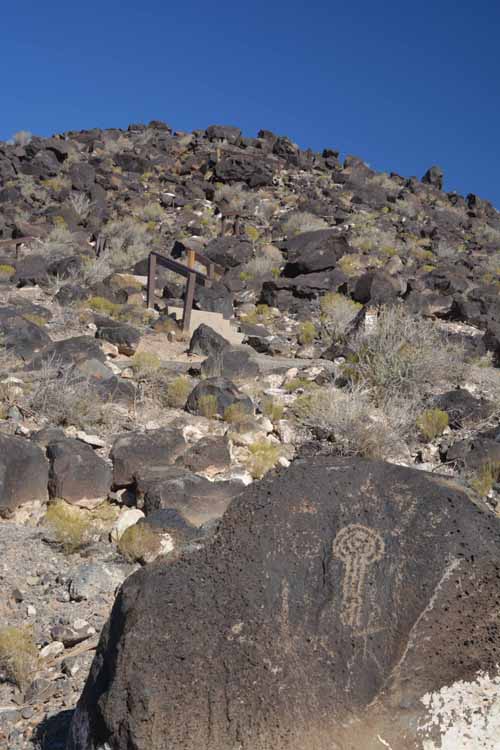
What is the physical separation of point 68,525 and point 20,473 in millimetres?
1038

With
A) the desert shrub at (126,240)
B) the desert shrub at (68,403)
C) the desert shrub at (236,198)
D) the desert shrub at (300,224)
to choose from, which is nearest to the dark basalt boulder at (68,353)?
the desert shrub at (68,403)

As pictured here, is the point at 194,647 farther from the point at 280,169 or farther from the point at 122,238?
the point at 280,169

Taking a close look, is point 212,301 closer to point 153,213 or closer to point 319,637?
point 153,213

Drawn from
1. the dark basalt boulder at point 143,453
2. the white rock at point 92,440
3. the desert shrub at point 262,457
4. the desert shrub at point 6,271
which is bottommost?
the white rock at point 92,440

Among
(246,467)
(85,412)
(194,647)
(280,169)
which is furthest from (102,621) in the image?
(280,169)

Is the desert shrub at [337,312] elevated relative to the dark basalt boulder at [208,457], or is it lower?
elevated

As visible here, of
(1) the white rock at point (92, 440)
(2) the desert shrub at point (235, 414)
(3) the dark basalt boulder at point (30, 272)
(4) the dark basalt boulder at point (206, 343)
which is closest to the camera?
(1) the white rock at point (92, 440)

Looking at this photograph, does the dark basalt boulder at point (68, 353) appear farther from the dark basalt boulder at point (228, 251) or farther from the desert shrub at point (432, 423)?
the dark basalt boulder at point (228, 251)

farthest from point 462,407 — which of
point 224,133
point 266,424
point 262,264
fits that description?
point 224,133

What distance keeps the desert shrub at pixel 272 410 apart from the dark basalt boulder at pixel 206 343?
297 centimetres

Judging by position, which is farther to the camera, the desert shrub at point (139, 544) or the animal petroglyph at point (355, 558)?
the desert shrub at point (139, 544)

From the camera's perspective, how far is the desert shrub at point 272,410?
10180mm

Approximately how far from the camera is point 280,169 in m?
40.4

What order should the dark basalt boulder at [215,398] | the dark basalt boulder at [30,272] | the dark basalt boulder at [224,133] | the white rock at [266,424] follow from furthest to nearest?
1. the dark basalt boulder at [224,133]
2. the dark basalt boulder at [30,272]
3. the dark basalt boulder at [215,398]
4. the white rock at [266,424]
